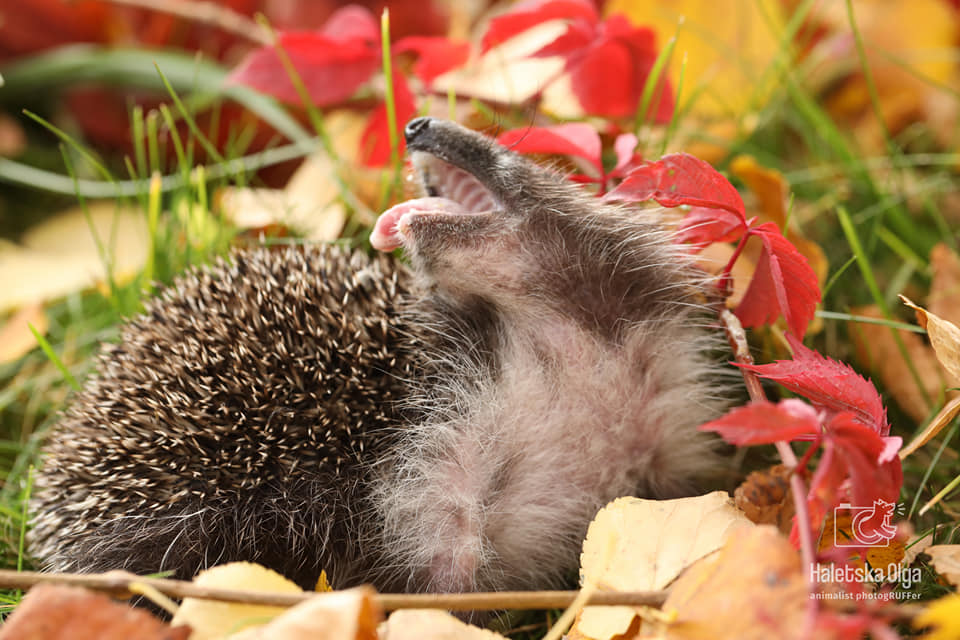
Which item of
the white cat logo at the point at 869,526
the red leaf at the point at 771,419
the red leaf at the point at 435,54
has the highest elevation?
the red leaf at the point at 435,54

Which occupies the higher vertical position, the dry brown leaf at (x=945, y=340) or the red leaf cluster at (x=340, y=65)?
the red leaf cluster at (x=340, y=65)

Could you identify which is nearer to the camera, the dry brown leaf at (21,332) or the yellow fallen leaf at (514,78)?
the dry brown leaf at (21,332)

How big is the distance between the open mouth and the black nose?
4 cm

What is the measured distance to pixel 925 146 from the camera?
2939 mm

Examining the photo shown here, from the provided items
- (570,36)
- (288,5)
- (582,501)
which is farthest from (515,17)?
(288,5)

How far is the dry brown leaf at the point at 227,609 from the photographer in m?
1.08

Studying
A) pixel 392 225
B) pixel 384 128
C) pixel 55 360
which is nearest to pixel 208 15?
pixel 384 128

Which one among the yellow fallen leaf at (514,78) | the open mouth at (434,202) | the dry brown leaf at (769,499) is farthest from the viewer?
the yellow fallen leaf at (514,78)

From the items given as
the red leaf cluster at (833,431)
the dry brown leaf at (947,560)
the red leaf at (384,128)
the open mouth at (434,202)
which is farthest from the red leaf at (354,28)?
the dry brown leaf at (947,560)

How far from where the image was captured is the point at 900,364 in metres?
1.84

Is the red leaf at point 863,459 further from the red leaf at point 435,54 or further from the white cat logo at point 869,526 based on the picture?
the red leaf at point 435,54

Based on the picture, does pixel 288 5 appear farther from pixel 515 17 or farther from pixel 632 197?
→ pixel 632 197

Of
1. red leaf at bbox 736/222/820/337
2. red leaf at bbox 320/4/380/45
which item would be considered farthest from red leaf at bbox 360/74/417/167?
red leaf at bbox 736/222/820/337

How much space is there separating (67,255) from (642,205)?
1.95 metres
